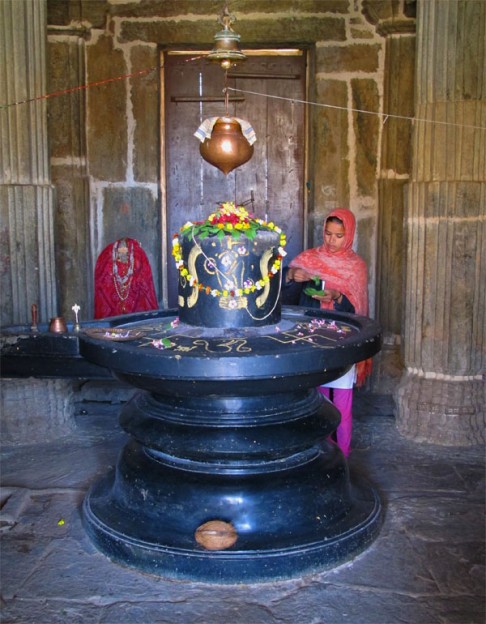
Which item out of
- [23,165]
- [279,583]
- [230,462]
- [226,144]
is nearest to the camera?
[279,583]

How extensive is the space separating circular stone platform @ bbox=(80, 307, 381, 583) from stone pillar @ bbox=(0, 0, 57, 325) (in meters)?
1.73

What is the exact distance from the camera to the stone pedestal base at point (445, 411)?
531 cm

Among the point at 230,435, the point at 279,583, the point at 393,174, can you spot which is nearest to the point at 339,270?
the point at 393,174

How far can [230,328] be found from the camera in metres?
3.74

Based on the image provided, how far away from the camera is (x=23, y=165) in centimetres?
523

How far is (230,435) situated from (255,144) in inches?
144

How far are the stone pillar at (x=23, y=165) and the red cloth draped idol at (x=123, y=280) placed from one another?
0.92m

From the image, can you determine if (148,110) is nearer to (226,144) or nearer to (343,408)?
(226,144)

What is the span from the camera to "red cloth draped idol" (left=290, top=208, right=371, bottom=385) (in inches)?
196

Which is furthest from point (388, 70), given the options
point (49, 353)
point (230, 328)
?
point (49, 353)

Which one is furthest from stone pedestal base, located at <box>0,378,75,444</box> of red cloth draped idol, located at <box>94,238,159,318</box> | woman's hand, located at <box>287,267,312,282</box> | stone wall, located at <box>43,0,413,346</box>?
woman's hand, located at <box>287,267,312,282</box>

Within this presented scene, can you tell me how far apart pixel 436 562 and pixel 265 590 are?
865 mm

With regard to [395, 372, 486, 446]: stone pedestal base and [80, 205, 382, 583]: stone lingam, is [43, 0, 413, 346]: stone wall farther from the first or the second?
[80, 205, 382, 583]: stone lingam

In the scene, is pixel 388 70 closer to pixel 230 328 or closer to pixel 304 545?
pixel 230 328
